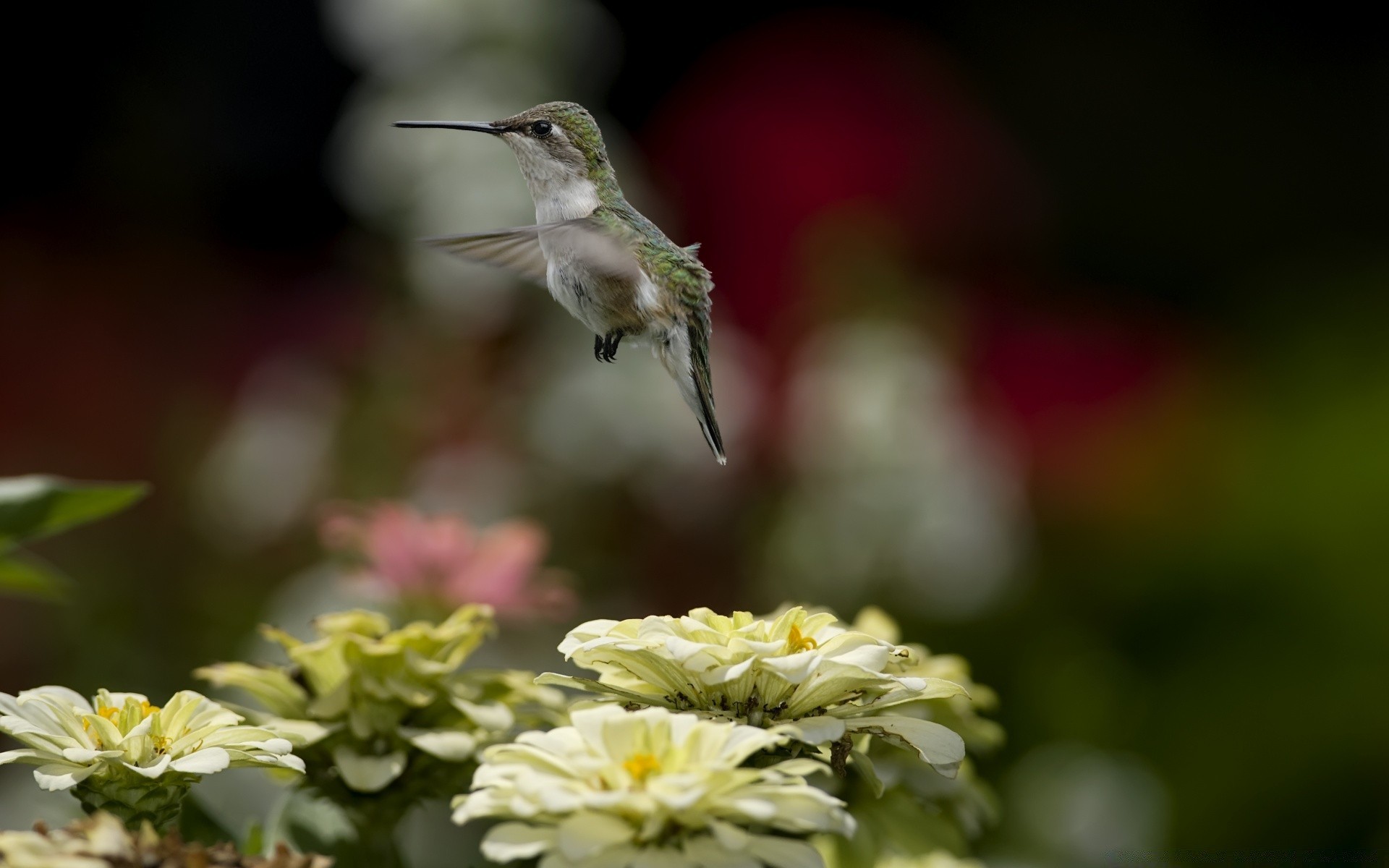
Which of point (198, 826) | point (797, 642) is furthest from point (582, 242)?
point (198, 826)

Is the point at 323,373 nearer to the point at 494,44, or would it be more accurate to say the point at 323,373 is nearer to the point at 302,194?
the point at 494,44

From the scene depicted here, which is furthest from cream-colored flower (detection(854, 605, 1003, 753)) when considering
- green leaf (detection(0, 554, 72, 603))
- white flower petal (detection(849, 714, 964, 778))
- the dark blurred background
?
the dark blurred background

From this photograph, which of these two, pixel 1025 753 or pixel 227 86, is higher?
pixel 227 86

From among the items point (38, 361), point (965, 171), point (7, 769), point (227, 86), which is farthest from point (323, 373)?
point (227, 86)

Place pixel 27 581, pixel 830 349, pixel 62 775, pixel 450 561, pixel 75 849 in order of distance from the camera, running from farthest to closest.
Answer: pixel 830 349 → pixel 450 561 → pixel 27 581 → pixel 62 775 → pixel 75 849

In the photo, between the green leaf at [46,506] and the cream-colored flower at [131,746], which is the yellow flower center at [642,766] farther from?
the green leaf at [46,506]

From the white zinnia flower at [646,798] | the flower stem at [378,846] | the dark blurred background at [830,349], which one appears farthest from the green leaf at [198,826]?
the dark blurred background at [830,349]

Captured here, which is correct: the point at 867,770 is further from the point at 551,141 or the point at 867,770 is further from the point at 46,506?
the point at 46,506
